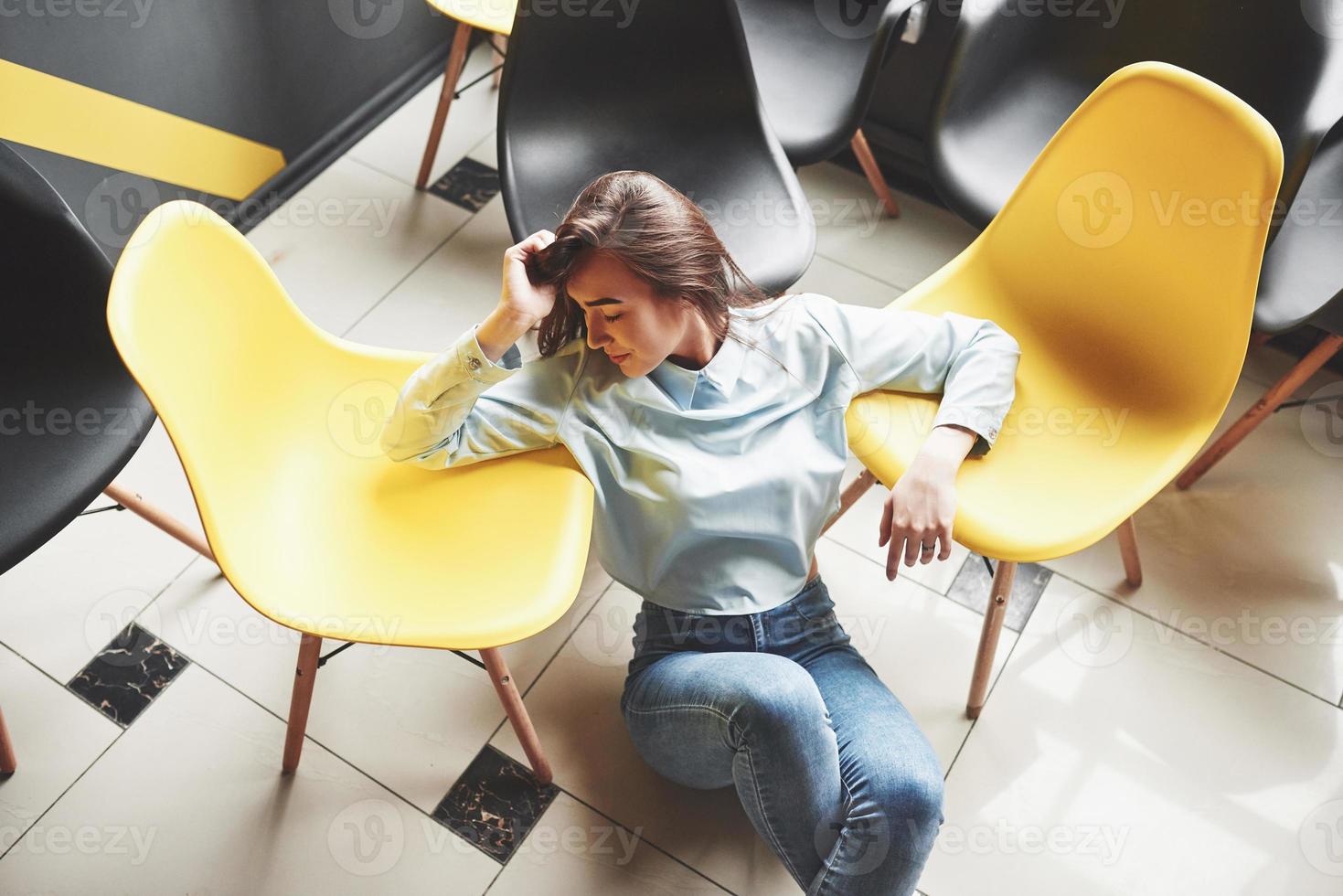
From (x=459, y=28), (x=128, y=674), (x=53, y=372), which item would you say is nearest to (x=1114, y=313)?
(x=459, y=28)

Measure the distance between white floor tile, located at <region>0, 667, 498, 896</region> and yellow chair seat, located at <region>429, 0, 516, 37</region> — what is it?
1517 mm

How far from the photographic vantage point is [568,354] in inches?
60.2

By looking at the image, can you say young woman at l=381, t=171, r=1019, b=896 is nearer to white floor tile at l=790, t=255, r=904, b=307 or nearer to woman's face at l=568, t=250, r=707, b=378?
woman's face at l=568, t=250, r=707, b=378

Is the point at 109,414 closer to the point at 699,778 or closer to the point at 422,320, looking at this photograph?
the point at 422,320

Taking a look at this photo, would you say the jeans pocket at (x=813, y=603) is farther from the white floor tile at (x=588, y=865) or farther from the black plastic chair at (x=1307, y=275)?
the black plastic chair at (x=1307, y=275)

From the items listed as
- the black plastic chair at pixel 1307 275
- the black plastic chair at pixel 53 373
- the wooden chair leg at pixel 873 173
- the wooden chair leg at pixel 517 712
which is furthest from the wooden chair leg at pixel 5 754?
the black plastic chair at pixel 1307 275

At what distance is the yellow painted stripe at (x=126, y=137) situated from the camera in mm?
2068

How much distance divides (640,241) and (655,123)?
888 mm

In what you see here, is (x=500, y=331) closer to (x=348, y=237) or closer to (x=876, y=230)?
(x=348, y=237)

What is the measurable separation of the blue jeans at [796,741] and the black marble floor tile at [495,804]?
1.09 ft

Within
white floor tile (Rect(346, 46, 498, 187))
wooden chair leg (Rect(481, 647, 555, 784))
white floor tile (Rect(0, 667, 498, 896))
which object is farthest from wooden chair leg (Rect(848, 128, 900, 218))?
white floor tile (Rect(0, 667, 498, 896))

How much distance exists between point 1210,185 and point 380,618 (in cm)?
133

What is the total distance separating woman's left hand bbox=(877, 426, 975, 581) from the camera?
152 cm

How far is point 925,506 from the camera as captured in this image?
1525mm
